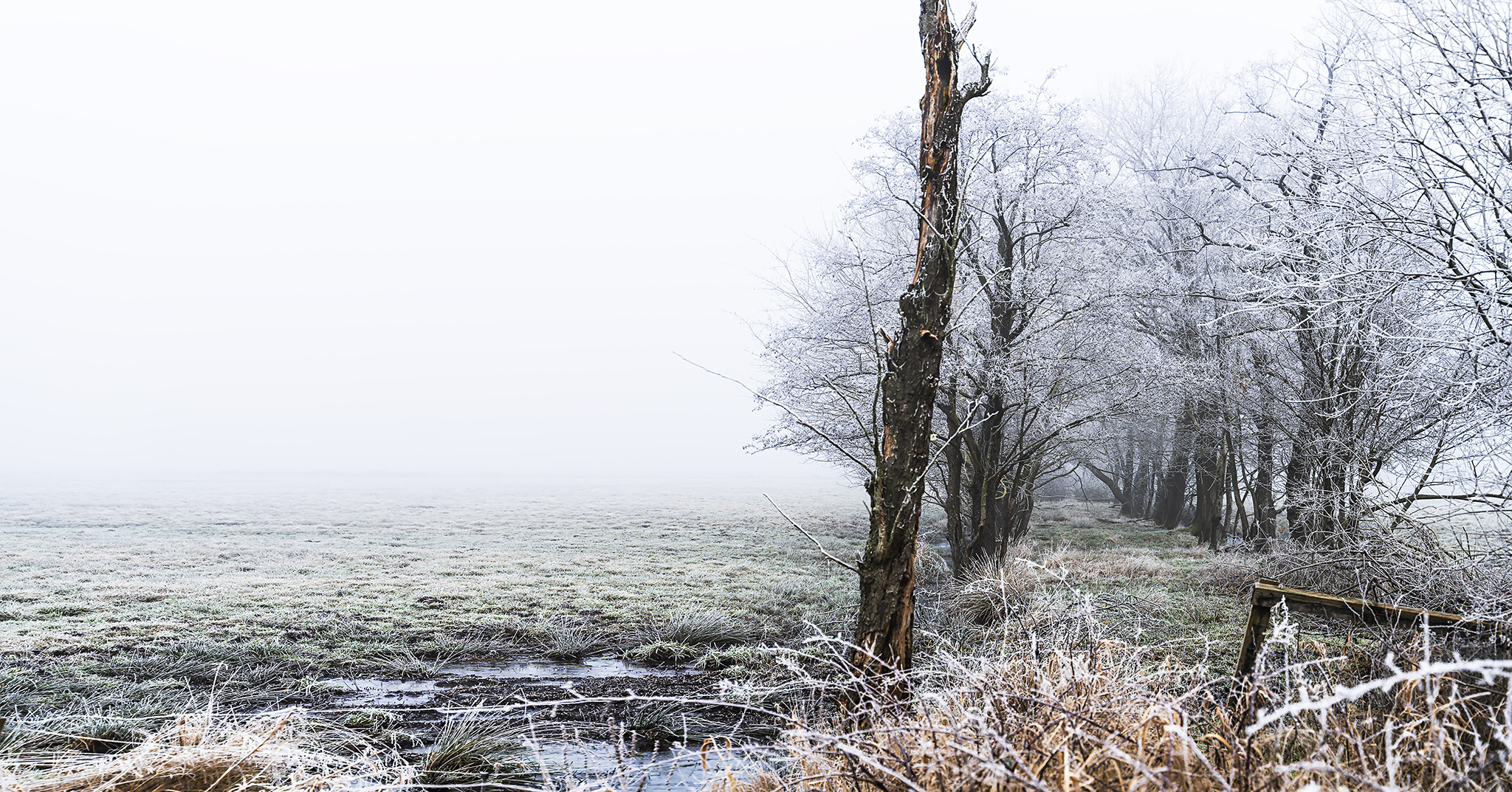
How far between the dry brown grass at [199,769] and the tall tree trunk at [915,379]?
219 cm

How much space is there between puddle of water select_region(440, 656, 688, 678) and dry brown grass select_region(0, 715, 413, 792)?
3499 millimetres

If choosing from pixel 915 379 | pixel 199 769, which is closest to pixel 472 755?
pixel 199 769

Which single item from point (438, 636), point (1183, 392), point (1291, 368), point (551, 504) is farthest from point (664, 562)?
point (551, 504)

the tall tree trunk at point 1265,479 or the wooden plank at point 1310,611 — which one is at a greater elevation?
the tall tree trunk at point 1265,479

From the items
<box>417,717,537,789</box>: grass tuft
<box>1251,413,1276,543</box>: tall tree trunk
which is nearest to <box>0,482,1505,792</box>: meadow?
<box>417,717,537,789</box>: grass tuft

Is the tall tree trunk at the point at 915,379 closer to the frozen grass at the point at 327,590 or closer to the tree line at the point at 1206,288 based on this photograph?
the tree line at the point at 1206,288

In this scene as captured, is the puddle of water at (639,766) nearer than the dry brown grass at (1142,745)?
No

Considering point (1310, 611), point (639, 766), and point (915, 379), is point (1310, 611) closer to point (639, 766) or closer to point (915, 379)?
point (915, 379)

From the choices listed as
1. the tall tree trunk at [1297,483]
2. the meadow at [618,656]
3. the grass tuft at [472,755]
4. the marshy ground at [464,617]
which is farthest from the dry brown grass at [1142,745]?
the tall tree trunk at [1297,483]

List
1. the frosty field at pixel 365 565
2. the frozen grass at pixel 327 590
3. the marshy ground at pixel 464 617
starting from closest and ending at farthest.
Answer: the marshy ground at pixel 464 617
the frozen grass at pixel 327 590
the frosty field at pixel 365 565

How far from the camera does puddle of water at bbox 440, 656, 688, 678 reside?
7.06m

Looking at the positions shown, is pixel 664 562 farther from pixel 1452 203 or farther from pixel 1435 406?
pixel 1452 203

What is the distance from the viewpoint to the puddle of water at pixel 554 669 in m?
7.06

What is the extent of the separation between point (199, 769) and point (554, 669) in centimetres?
422
